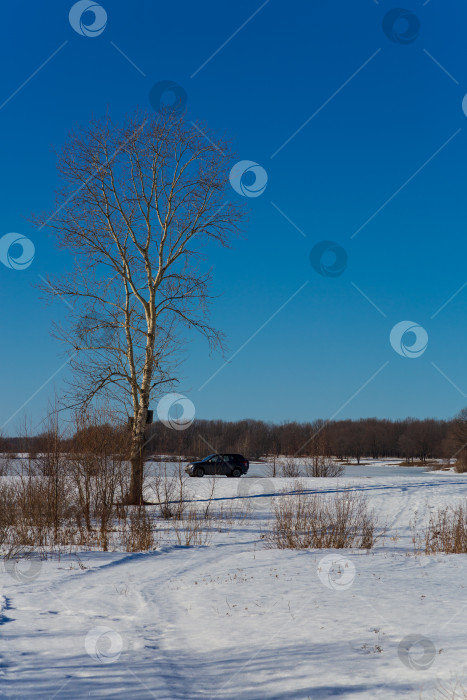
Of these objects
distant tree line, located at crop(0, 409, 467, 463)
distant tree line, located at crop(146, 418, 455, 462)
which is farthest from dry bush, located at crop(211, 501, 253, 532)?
distant tree line, located at crop(146, 418, 455, 462)

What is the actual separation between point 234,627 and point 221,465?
32.7 meters

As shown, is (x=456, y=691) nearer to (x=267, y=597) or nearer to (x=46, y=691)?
(x=46, y=691)

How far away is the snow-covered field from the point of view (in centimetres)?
498

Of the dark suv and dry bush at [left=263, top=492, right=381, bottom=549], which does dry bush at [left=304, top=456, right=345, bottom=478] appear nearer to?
the dark suv

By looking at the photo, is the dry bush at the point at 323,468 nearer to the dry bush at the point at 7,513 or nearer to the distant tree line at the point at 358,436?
the dry bush at the point at 7,513

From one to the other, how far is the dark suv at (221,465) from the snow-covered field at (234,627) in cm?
2708

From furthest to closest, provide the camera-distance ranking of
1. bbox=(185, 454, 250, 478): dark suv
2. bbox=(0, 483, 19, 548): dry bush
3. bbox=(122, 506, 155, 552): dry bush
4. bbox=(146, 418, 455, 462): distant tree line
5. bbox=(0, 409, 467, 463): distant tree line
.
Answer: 1. bbox=(146, 418, 455, 462): distant tree line
2. bbox=(0, 409, 467, 463): distant tree line
3. bbox=(185, 454, 250, 478): dark suv
4. bbox=(122, 506, 155, 552): dry bush
5. bbox=(0, 483, 19, 548): dry bush

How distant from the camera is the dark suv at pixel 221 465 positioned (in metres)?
38.7

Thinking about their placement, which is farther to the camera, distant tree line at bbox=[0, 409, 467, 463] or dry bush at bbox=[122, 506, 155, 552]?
distant tree line at bbox=[0, 409, 467, 463]

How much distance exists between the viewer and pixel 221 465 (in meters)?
39.1

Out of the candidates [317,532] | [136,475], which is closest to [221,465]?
[136,475]

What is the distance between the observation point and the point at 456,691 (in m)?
4.53

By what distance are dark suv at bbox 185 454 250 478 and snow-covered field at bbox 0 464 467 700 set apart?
2708 centimetres

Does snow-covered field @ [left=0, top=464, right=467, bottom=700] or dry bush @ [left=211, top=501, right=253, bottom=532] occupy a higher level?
snow-covered field @ [left=0, top=464, right=467, bottom=700]
